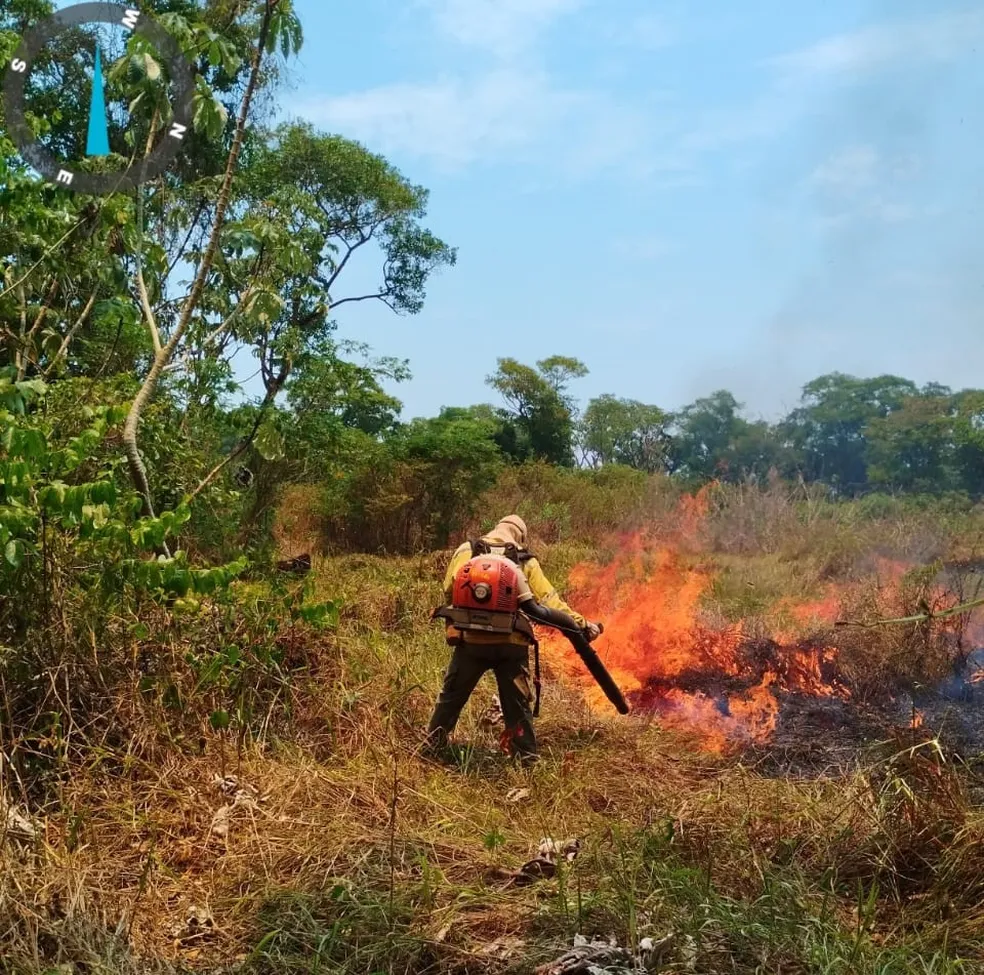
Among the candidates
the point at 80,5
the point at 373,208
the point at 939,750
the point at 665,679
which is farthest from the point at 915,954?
the point at 373,208

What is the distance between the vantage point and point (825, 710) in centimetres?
655

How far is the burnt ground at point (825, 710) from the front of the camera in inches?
218

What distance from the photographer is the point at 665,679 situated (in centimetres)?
731

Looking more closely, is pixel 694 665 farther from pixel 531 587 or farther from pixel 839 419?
pixel 839 419

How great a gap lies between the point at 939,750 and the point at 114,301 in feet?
15.3

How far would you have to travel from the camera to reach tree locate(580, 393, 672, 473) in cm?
2064

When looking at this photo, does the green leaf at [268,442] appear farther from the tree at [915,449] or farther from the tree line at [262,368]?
the tree at [915,449]

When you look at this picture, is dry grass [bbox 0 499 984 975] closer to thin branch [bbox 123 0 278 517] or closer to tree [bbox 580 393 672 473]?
thin branch [bbox 123 0 278 517]

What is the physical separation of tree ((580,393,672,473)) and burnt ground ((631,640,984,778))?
12420mm

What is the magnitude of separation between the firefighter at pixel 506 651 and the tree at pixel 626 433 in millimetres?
14373

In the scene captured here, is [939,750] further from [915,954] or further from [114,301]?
[114,301]

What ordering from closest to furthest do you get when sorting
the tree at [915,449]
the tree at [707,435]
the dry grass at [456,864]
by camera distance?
the dry grass at [456,864] < the tree at [915,449] < the tree at [707,435]

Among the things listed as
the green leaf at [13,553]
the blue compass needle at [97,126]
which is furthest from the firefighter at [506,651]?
the blue compass needle at [97,126]

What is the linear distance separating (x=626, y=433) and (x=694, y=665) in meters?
16.4
